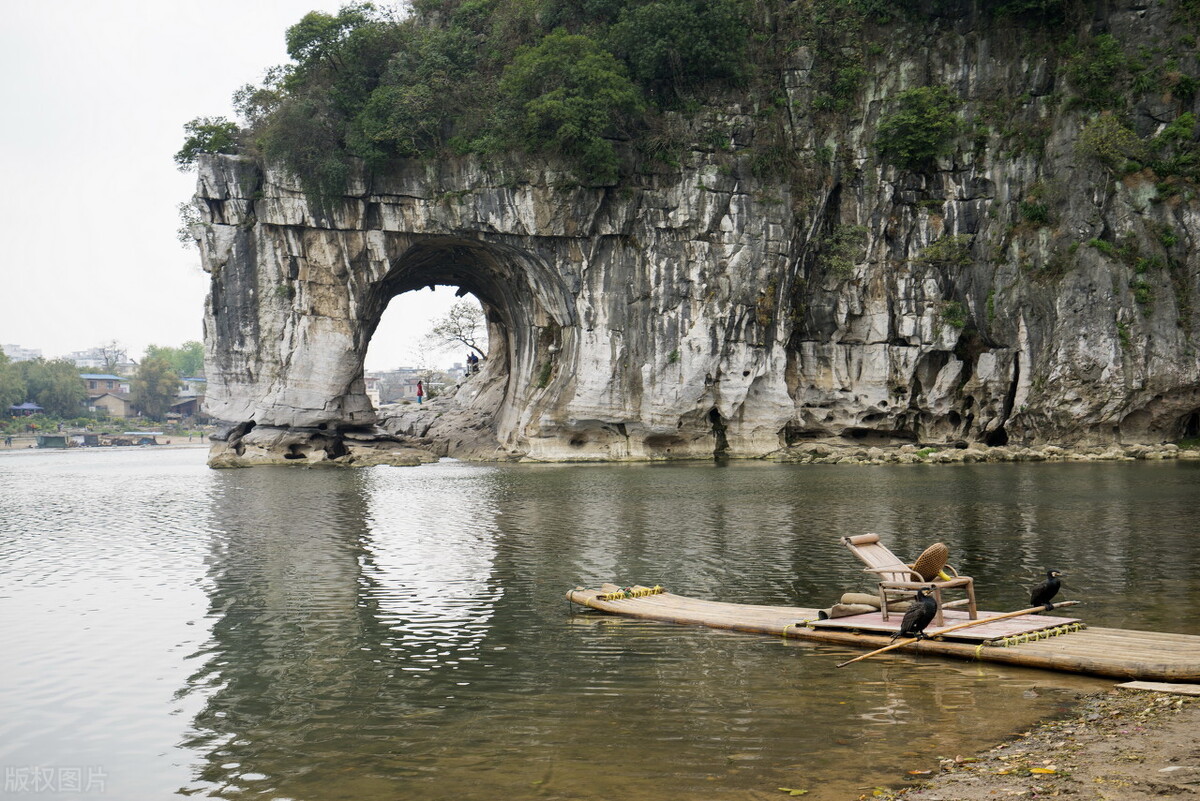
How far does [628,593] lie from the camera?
1219cm

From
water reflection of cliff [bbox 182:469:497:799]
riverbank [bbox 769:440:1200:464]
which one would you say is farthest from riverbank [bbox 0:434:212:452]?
water reflection of cliff [bbox 182:469:497:799]

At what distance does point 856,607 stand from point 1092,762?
169 inches

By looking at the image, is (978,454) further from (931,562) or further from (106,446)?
(106,446)

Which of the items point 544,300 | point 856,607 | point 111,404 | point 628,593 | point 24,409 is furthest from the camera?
point 111,404

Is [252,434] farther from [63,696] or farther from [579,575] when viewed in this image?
[63,696]

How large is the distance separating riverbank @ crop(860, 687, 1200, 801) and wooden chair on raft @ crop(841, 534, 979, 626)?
2.54 m

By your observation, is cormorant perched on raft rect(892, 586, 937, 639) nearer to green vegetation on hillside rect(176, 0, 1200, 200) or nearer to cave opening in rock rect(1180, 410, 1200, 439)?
green vegetation on hillside rect(176, 0, 1200, 200)

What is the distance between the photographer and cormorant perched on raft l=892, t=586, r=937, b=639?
30.2 ft

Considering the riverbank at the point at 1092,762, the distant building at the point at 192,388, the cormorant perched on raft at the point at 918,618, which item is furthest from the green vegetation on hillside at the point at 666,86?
the distant building at the point at 192,388

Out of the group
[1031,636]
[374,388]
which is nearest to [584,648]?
[1031,636]

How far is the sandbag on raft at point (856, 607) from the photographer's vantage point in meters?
10.2

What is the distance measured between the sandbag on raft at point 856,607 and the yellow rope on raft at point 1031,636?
1304 mm

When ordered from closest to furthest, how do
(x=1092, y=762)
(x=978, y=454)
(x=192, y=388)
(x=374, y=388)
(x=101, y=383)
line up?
1. (x=1092, y=762)
2. (x=978, y=454)
3. (x=101, y=383)
4. (x=192, y=388)
5. (x=374, y=388)

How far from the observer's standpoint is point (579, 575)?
14258 mm
